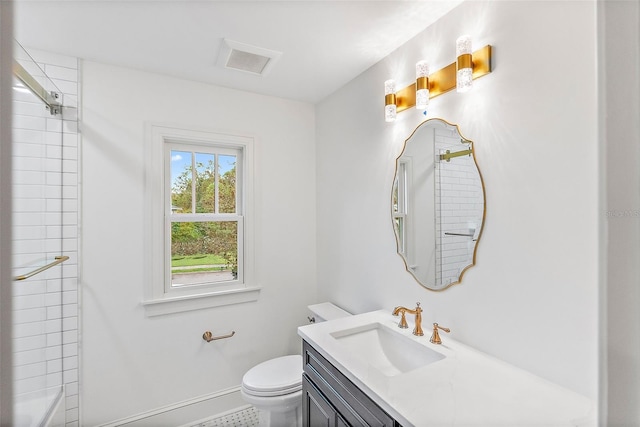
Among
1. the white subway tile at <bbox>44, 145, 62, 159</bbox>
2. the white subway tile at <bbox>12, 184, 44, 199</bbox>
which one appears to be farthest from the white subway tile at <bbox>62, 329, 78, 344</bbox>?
the white subway tile at <bbox>44, 145, 62, 159</bbox>

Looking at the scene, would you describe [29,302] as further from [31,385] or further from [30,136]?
[30,136]

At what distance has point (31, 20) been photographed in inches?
61.8

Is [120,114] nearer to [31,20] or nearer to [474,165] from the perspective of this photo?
[31,20]

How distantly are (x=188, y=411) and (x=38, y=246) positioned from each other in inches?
59.0

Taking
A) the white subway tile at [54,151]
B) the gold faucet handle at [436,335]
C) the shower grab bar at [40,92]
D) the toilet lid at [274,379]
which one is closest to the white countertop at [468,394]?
the gold faucet handle at [436,335]


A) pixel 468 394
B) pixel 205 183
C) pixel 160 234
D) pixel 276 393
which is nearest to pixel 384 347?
pixel 468 394

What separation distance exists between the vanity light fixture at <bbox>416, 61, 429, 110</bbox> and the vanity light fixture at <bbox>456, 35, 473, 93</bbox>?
0.20m

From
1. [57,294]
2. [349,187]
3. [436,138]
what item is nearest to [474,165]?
[436,138]

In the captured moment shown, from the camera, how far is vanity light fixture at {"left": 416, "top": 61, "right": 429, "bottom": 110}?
5.07 ft

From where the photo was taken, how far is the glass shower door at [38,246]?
1384mm

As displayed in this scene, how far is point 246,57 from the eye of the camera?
1.97 meters

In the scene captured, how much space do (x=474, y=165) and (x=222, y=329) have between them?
208cm

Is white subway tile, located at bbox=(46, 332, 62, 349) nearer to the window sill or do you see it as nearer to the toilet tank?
the window sill
